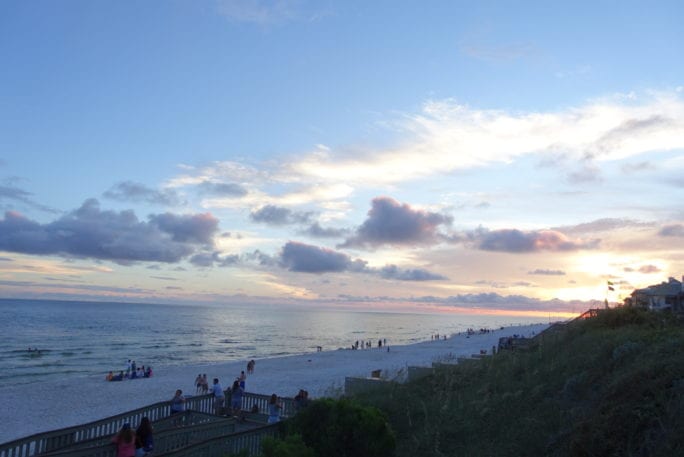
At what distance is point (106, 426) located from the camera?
34.8ft

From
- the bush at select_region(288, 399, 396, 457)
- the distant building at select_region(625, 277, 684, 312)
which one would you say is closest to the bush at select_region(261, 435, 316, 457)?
the bush at select_region(288, 399, 396, 457)

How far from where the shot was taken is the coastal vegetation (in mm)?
7742

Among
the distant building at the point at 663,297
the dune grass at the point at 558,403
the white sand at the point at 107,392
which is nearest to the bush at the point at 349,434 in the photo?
the dune grass at the point at 558,403

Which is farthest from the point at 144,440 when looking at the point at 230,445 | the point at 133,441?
the point at 230,445

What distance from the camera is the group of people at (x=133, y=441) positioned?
8.41m

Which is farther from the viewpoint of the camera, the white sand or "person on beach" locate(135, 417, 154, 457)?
the white sand

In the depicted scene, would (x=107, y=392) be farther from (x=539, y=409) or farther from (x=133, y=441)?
(x=539, y=409)

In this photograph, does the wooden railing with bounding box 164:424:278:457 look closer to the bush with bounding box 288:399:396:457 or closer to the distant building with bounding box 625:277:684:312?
the bush with bounding box 288:399:396:457

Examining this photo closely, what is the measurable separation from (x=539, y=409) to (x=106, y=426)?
26.9 feet

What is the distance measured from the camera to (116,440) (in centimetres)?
848

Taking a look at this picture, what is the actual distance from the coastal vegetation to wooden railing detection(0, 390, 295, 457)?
2644 mm

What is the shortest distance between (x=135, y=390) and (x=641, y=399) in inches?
1107

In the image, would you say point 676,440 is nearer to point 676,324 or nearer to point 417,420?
point 417,420

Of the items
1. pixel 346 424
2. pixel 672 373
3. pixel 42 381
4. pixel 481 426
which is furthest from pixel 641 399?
pixel 42 381
